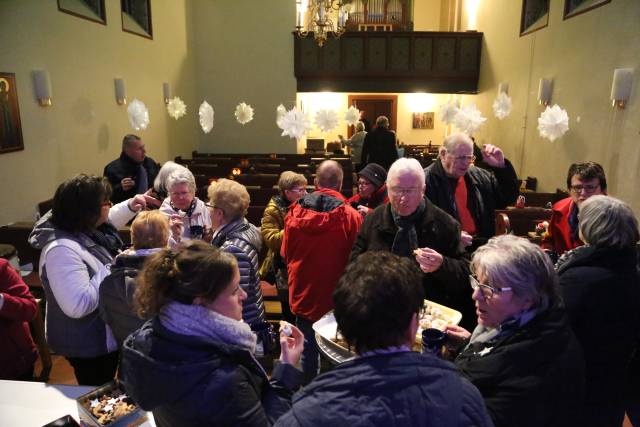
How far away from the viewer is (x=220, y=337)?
1.37 metres

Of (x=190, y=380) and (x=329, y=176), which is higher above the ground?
(x=329, y=176)

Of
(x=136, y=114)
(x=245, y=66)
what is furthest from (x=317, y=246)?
(x=245, y=66)

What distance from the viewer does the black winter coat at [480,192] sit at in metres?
3.23

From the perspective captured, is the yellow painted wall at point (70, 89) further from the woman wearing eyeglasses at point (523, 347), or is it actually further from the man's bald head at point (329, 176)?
the woman wearing eyeglasses at point (523, 347)

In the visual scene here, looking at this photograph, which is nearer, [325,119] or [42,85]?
[42,85]

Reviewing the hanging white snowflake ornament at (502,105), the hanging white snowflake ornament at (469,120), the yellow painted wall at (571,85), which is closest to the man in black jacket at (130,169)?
the hanging white snowflake ornament at (469,120)

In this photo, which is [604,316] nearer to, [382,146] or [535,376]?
[535,376]

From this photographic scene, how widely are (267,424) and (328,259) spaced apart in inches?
62.6

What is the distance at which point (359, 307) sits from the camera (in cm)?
116

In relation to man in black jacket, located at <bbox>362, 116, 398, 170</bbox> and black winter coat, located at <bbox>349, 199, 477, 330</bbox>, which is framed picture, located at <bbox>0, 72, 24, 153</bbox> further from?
man in black jacket, located at <bbox>362, 116, 398, 170</bbox>

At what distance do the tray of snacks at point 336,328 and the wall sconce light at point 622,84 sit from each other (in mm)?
5049

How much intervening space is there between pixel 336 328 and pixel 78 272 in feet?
4.13

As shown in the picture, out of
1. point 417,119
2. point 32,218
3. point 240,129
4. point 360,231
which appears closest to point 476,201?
point 360,231

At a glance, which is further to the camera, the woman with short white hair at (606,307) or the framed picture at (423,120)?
the framed picture at (423,120)
